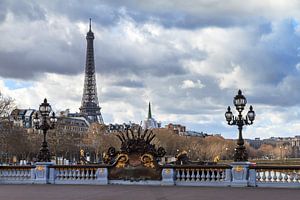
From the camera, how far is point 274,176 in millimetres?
29609

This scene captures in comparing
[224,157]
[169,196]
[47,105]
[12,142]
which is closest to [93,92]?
[224,157]

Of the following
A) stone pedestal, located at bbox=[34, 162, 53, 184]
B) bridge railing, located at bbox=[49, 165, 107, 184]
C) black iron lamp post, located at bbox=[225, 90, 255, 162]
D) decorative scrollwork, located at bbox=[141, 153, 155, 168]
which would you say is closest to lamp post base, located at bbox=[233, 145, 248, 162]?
black iron lamp post, located at bbox=[225, 90, 255, 162]

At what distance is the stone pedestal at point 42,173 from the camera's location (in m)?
32.9

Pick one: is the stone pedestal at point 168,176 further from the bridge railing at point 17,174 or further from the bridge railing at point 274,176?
the bridge railing at point 17,174

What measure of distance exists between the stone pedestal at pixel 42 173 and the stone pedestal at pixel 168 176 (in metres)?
7.27

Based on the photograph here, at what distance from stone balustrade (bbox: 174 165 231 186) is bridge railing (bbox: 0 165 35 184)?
30.8ft

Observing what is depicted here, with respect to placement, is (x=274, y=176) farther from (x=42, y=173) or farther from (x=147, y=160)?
(x=42, y=173)

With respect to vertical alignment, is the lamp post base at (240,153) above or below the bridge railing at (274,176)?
above

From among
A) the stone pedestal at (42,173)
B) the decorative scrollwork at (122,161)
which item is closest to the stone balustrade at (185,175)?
the stone pedestal at (42,173)

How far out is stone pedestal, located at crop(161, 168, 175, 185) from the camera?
102 ft

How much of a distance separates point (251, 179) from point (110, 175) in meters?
8.48

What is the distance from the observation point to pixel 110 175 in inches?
1280

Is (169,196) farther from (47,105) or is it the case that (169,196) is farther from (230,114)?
(47,105)

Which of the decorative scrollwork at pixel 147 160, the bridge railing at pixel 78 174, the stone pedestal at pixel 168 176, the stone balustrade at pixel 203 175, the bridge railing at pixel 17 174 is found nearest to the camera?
the stone balustrade at pixel 203 175
